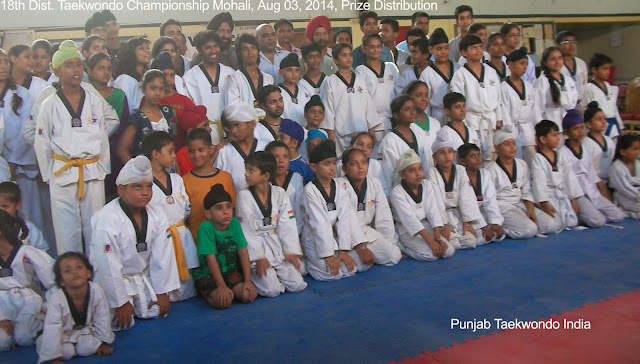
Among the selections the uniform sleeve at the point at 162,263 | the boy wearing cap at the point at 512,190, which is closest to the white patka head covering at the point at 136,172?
the uniform sleeve at the point at 162,263

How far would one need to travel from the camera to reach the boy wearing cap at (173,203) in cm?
398

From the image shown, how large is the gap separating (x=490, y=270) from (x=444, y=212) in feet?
2.94

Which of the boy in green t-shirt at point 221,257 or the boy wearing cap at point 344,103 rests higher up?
the boy wearing cap at point 344,103

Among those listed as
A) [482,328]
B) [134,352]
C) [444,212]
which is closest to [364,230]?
[444,212]

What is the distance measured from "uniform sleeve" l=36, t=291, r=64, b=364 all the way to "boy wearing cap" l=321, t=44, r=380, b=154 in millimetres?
3249

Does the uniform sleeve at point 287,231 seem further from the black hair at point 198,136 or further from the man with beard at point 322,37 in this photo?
the man with beard at point 322,37

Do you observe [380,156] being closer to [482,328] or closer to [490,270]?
[490,270]

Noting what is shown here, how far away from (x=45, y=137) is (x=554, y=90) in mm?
5432

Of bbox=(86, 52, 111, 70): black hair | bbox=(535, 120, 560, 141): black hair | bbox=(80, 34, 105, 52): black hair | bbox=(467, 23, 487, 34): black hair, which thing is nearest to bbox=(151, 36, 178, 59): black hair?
bbox=(80, 34, 105, 52): black hair

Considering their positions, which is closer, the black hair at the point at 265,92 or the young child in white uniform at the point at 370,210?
the young child in white uniform at the point at 370,210

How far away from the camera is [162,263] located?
378cm

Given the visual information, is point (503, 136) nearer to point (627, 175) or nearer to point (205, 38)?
point (627, 175)

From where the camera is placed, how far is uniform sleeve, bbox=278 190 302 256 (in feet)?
14.1

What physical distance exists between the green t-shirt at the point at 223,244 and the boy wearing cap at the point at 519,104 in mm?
3611
